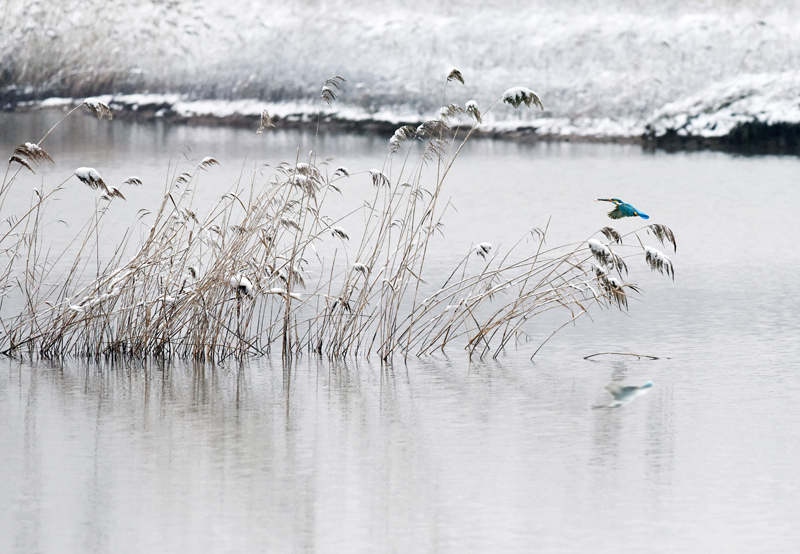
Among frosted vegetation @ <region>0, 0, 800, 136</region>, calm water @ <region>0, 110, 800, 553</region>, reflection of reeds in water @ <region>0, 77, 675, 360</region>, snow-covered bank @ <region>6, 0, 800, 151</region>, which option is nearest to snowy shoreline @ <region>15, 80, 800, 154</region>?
snow-covered bank @ <region>6, 0, 800, 151</region>

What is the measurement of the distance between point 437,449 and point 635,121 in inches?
980

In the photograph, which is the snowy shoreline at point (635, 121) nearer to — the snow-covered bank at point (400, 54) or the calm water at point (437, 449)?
the snow-covered bank at point (400, 54)

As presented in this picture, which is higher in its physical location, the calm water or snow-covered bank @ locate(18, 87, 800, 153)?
snow-covered bank @ locate(18, 87, 800, 153)


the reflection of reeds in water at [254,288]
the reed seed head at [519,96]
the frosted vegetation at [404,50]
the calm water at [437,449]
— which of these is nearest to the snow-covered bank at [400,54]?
the frosted vegetation at [404,50]

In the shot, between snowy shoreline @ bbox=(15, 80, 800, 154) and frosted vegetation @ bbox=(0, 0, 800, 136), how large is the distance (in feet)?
0.87

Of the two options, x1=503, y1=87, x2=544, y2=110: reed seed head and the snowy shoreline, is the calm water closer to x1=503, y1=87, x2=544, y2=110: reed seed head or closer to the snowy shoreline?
x1=503, y1=87, x2=544, y2=110: reed seed head

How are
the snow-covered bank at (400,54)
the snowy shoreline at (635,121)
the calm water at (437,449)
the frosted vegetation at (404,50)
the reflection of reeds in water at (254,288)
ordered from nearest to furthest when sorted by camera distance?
the calm water at (437,449)
the reflection of reeds in water at (254,288)
the snowy shoreline at (635,121)
the snow-covered bank at (400,54)
the frosted vegetation at (404,50)

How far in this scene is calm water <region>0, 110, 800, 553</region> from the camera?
3.55 meters

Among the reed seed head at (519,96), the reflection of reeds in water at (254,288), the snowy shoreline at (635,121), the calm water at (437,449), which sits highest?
the snowy shoreline at (635,121)

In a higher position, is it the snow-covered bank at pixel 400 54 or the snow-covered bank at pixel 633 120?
the snow-covered bank at pixel 400 54

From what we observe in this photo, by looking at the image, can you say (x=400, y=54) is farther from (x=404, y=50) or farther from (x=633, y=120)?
(x=633, y=120)

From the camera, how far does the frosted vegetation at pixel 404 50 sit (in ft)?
110

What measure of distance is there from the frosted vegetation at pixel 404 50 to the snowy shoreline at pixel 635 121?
27 cm

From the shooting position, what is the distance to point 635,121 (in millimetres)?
28500
